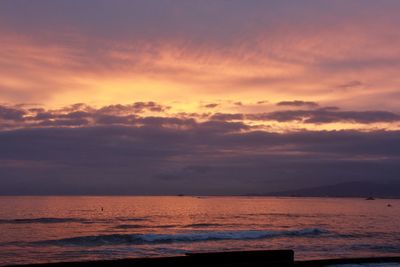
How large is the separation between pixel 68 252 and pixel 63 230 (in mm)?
20866

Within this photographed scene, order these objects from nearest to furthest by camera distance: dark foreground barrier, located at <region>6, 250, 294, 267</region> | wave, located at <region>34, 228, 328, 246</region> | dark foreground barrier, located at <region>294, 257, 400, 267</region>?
dark foreground barrier, located at <region>6, 250, 294, 267</region>
dark foreground barrier, located at <region>294, 257, 400, 267</region>
wave, located at <region>34, 228, 328, 246</region>

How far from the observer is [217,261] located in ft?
53.1

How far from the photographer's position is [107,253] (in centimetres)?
3328

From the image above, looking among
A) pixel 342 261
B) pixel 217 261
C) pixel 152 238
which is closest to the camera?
pixel 217 261

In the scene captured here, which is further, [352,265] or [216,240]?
[216,240]

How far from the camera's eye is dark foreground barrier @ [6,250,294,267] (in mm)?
16141

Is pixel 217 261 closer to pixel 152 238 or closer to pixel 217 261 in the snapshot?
pixel 217 261

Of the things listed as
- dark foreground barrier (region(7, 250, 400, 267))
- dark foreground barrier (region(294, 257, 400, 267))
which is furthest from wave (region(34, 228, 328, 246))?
dark foreground barrier (region(7, 250, 400, 267))

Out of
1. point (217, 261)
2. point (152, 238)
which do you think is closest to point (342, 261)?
point (217, 261)

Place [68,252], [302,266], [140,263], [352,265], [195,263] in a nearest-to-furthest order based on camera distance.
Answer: [195,263], [140,263], [302,266], [352,265], [68,252]

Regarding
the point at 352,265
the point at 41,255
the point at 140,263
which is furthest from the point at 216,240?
the point at 140,263

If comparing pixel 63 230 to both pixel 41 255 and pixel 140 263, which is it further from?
pixel 140 263

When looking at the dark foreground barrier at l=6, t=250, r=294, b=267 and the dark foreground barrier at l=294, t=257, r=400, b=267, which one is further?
the dark foreground barrier at l=294, t=257, r=400, b=267

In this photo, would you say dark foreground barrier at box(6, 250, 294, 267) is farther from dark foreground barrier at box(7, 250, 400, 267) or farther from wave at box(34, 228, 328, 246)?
wave at box(34, 228, 328, 246)
